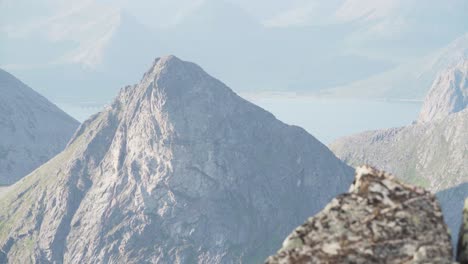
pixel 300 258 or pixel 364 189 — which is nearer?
pixel 300 258

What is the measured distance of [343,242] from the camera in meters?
15.8

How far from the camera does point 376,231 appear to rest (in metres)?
15.9

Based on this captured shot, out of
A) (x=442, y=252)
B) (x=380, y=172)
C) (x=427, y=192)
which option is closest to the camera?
(x=442, y=252)

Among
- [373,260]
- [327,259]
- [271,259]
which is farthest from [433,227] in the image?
[271,259]

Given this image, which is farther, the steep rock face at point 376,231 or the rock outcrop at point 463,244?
the rock outcrop at point 463,244

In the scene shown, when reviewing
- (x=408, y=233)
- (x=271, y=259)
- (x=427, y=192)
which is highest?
(x=427, y=192)

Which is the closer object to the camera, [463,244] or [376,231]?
[376,231]

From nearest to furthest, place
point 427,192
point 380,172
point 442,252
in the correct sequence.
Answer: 1. point 442,252
2. point 427,192
3. point 380,172

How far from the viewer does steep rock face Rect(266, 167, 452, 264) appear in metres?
15.4

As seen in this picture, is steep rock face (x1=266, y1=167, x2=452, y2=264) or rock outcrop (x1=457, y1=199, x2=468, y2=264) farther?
rock outcrop (x1=457, y1=199, x2=468, y2=264)

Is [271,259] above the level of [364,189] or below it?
below

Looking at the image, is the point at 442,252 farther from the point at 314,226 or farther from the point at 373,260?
the point at 314,226

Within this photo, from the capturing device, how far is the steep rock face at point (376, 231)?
15.4 metres

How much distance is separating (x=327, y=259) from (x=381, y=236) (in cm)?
148
